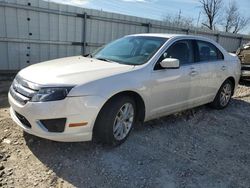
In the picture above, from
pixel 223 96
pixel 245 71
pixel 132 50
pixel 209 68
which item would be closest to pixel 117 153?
pixel 132 50

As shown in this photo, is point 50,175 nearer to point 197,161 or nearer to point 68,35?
point 197,161

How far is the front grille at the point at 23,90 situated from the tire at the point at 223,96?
4002mm

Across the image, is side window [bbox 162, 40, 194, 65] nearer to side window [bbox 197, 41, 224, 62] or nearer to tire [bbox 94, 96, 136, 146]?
side window [bbox 197, 41, 224, 62]

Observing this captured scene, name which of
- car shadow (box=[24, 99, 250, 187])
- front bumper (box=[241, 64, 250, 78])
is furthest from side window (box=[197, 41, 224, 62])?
front bumper (box=[241, 64, 250, 78])

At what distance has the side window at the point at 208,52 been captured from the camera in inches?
210

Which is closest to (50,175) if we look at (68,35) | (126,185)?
(126,185)

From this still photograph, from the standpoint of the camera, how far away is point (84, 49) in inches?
376

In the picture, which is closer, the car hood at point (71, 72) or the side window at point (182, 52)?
the car hood at point (71, 72)

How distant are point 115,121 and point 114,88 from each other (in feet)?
1.53

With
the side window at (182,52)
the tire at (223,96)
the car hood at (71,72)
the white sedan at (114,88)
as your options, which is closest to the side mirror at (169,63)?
the white sedan at (114,88)

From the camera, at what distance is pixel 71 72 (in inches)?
141

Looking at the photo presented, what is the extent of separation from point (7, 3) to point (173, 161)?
628 cm

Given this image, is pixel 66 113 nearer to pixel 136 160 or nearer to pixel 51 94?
pixel 51 94

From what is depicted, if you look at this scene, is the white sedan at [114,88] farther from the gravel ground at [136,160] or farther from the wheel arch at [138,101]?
the gravel ground at [136,160]
